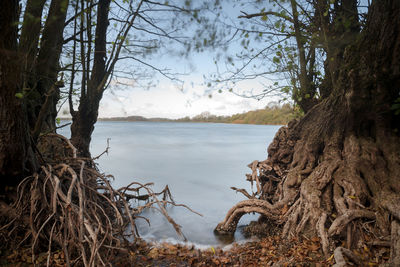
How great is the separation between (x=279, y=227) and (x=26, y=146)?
3.44 metres

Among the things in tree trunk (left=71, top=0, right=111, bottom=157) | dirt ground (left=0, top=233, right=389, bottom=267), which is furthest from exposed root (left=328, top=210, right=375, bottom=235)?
tree trunk (left=71, top=0, right=111, bottom=157)

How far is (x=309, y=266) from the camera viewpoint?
281 cm

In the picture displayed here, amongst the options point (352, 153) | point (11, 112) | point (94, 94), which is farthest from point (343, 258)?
point (94, 94)

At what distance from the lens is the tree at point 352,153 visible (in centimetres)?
304

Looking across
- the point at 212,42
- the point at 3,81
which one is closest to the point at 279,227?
the point at 212,42

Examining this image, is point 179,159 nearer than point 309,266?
No

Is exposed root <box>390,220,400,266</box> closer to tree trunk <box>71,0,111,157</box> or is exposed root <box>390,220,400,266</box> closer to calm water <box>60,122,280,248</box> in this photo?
calm water <box>60,122,280,248</box>

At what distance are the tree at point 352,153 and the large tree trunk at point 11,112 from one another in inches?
120

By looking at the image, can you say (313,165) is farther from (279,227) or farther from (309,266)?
(309,266)

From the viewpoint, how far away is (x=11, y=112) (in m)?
2.59

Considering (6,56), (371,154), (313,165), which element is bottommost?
(313,165)

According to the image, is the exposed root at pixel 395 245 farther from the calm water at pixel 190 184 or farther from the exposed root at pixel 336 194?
the calm water at pixel 190 184

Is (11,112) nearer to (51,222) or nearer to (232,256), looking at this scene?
(51,222)

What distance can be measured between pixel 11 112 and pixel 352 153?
158 inches
